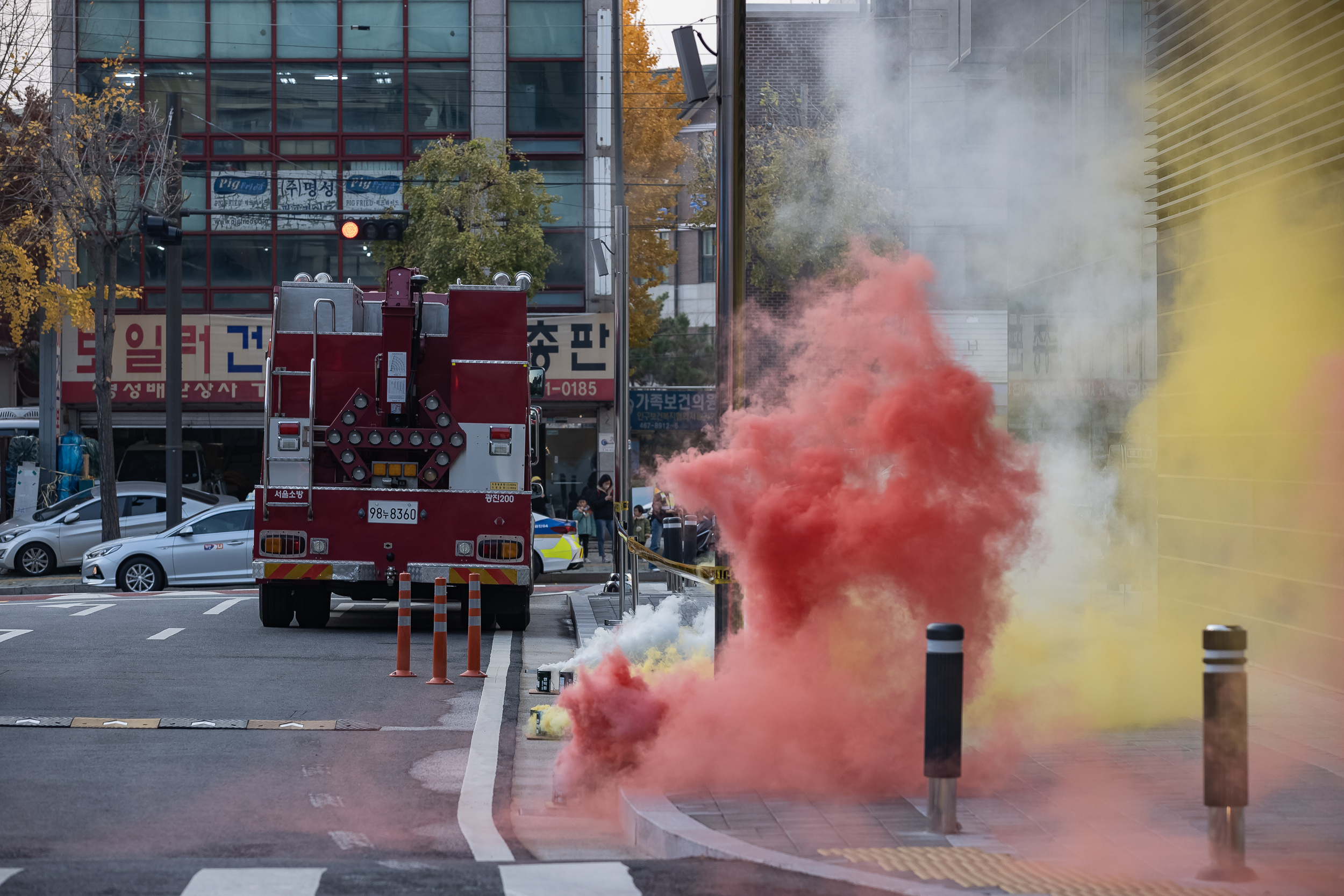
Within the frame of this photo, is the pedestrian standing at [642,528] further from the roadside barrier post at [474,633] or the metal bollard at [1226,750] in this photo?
the metal bollard at [1226,750]

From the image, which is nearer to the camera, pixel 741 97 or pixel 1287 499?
pixel 741 97

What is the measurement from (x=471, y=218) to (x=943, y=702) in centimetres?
2578

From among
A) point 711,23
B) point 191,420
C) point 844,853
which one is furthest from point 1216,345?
point 191,420

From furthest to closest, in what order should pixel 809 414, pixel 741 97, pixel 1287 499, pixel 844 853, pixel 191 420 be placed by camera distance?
pixel 191 420
pixel 1287 499
pixel 741 97
pixel 809 414
pixel 844 853

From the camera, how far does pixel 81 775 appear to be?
22.1 ft

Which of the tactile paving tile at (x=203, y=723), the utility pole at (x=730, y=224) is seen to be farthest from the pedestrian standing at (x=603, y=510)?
the utility pole at (x=730, y=224)

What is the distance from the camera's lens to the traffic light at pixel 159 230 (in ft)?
64.6

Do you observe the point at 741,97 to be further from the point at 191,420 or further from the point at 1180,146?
the point at 191,420

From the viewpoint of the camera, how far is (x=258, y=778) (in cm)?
684

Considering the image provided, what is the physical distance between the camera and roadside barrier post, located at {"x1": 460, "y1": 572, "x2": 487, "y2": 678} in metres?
10.7

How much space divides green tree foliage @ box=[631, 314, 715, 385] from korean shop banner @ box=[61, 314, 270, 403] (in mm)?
15308

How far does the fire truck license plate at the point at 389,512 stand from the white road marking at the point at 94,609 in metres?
3.97

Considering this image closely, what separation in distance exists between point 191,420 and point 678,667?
25611 mm

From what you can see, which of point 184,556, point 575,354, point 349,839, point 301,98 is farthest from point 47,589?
point 349,839
